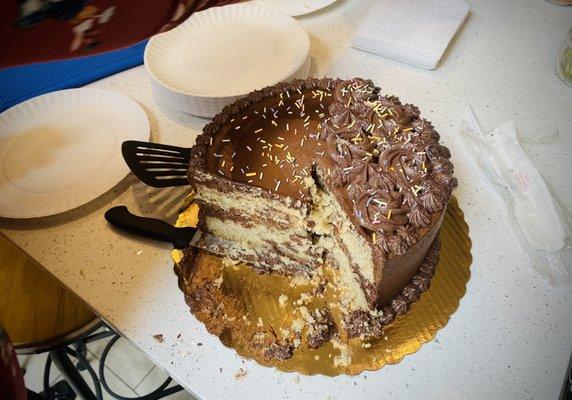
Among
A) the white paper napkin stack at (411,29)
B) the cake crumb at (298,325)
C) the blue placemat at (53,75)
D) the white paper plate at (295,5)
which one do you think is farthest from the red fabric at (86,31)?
the white paper plate at (295,5)

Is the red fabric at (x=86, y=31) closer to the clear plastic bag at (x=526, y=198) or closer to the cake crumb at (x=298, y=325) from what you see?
the cake crumb at (x=298, y=325)

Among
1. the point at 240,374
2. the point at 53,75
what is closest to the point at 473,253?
the point at 240,374

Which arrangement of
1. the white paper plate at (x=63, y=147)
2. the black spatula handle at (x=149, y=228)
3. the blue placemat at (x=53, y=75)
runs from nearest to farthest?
the black spatula handle at (x=149, y=228) < the white paper plate at (x=63, y=147) < the blue placemat at (x=53, y=75)

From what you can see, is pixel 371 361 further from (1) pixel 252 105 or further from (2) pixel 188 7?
(2) pixel 188 7

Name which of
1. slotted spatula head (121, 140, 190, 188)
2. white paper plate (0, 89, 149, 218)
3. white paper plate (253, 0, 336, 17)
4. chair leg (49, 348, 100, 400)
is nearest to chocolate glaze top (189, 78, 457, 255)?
slotted spatula head (121, 140, 190, 188)

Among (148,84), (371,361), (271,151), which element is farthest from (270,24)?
(371,361)

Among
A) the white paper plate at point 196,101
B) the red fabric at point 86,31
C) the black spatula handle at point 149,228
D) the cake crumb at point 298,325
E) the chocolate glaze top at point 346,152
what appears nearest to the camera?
the red fabric at point 86,31

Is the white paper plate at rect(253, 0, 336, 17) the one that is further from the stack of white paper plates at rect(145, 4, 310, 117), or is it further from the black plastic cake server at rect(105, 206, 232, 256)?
the black plastic cake server at rect(105, 206, 232, 256)
